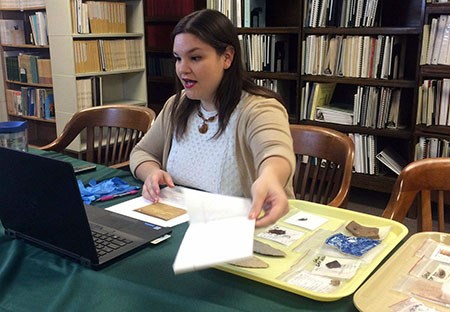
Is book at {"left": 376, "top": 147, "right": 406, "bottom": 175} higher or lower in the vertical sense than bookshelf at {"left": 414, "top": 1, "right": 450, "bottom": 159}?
lower

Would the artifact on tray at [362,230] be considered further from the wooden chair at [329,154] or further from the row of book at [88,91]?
the row of book at [88,91]

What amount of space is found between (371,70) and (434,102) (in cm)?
43

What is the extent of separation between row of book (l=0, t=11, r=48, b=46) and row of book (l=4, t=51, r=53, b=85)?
0.41ft

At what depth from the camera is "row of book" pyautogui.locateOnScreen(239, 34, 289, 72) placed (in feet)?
11.2

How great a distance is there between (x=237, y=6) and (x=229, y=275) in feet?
9.26

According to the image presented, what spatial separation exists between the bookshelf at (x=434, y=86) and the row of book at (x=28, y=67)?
2866 millimetres

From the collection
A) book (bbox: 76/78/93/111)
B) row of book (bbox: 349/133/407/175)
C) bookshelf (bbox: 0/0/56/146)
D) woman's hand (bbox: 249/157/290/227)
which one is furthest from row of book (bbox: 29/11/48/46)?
woman's hand (bbox: 249/157/290/227)

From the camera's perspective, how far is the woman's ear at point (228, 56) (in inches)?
59.3

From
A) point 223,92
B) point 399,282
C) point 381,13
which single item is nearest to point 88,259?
point 399,282

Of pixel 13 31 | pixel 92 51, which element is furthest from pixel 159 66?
pixel 13 31

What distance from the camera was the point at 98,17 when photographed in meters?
3.87

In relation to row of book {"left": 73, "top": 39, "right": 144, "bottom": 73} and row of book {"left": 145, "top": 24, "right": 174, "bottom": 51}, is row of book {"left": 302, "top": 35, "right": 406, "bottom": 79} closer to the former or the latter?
row of book {"left": 145, "top": 24, "right": 174, "bottom": 51}

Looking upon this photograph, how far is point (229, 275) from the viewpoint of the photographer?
956mm

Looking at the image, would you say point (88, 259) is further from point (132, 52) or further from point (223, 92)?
point (132, 52)
